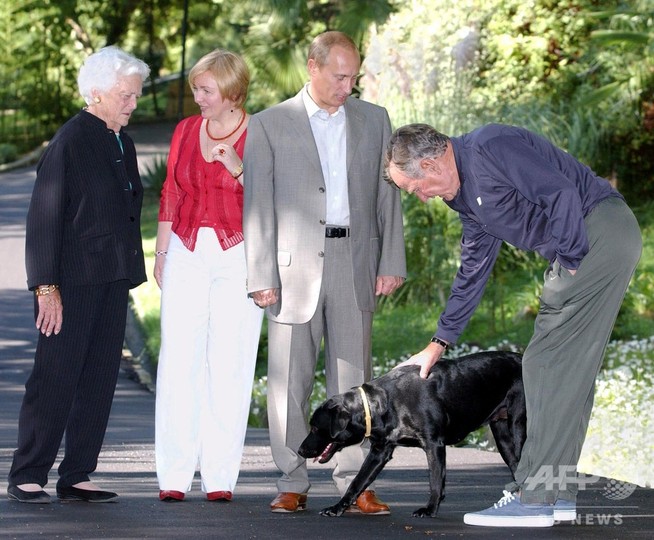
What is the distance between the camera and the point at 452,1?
21516 mm

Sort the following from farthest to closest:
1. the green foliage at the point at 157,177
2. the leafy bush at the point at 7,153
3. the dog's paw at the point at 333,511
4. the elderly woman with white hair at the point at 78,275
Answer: the leafy bush at the point at 7,153, the green foliage at the point at 157,177, the elderly woman with white hair at the point at 78,275, the dog's paw at the point at 333,511

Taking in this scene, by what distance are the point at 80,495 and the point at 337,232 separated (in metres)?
1.77

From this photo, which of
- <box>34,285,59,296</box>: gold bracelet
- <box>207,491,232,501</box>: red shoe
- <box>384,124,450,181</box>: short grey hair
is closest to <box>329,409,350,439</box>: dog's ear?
<box>207,491,232,501</box>: red shoe

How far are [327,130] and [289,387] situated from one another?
49.8 inches

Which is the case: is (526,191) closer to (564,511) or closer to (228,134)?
(564,511)

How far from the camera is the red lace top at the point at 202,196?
7094 millimetres

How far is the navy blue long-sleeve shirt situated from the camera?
19.6 ft

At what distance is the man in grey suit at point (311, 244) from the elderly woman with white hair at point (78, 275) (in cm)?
66

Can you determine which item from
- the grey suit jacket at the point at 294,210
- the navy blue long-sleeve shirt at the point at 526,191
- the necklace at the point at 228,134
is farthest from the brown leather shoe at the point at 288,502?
the necklace at the point at 228,134

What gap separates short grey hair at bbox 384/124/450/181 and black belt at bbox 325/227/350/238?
0.96 metres

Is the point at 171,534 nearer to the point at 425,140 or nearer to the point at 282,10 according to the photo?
the point at 425,140

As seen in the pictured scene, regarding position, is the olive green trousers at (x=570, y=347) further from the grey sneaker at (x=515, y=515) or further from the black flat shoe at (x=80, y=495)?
the black flat shoe at (x=80, y=495)

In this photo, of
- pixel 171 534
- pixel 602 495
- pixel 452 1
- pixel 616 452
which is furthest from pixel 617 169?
pixel 171 534

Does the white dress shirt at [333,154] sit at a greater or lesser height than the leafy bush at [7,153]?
greater
